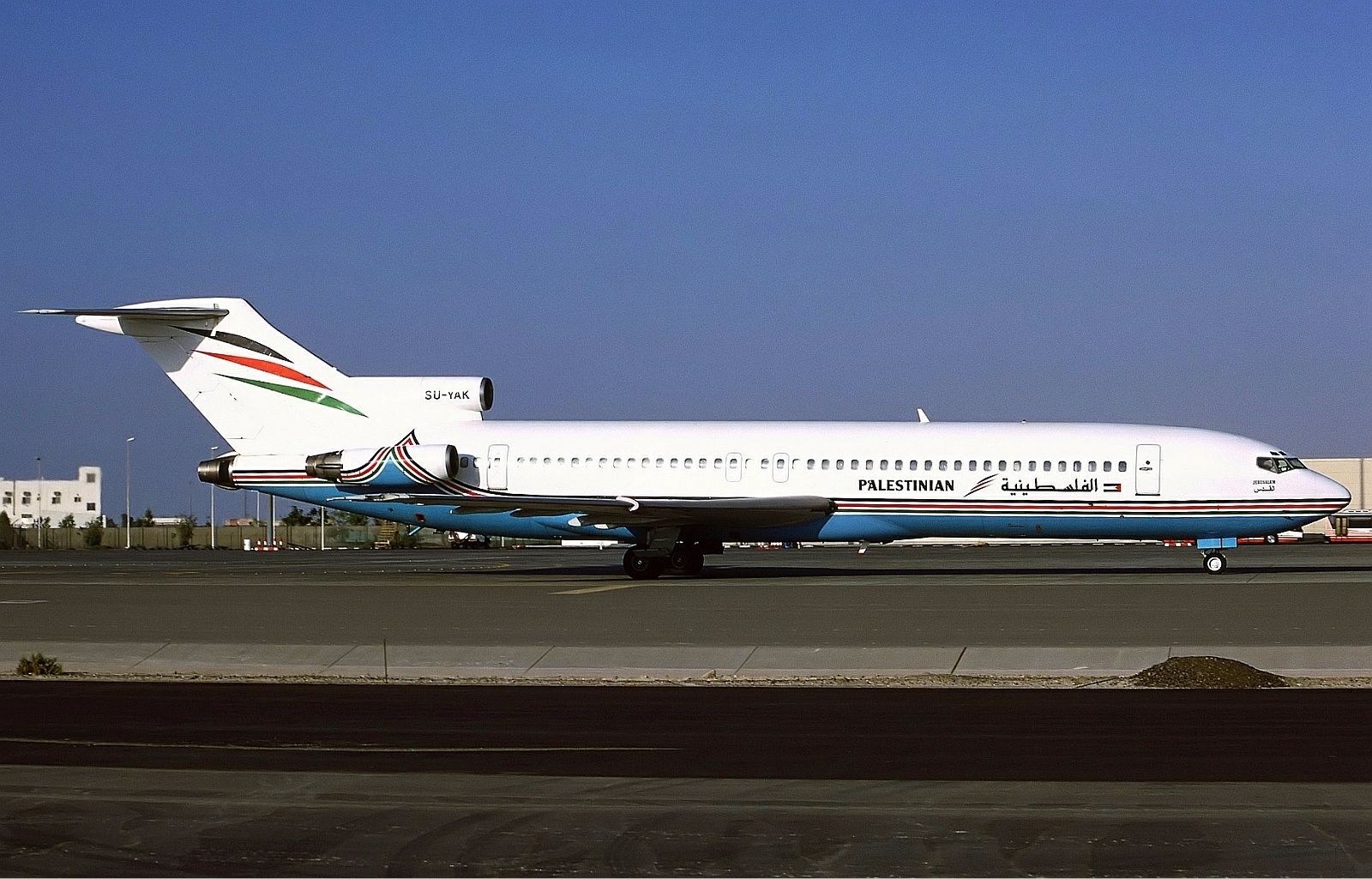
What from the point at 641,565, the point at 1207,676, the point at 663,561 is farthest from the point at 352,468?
the point at 1207,676

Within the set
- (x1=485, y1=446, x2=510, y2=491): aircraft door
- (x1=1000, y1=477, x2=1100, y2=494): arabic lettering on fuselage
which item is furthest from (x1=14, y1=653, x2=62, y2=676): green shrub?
(x1=1000, y1=477, x2=1100, y2=494): arabic lettering on fuselage

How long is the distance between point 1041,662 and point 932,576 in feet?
54.0

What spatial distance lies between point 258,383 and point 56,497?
14095 cm

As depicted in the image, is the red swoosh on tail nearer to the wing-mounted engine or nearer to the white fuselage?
the wing-mounted engine

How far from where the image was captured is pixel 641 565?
1294 inches

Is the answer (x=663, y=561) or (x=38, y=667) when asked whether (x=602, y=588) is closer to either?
(x=663, y=561)

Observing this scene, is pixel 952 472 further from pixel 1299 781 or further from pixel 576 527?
pixel 1299 781

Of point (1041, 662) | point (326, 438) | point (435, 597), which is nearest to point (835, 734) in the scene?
point (1041, 662)

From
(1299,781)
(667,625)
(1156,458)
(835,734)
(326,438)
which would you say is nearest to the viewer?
(1299,781)

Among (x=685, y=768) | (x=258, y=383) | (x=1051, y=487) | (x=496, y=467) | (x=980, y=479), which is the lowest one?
(x=685, y=768)

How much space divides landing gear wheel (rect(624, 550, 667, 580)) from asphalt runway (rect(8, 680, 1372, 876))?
1896cm

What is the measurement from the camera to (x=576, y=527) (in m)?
33.3

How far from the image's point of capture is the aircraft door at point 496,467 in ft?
112

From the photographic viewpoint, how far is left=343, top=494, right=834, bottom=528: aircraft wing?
103 ft
